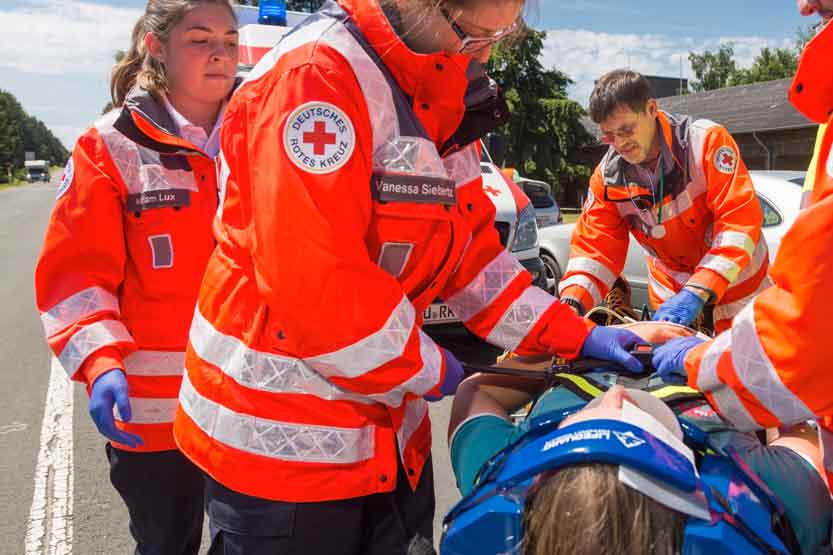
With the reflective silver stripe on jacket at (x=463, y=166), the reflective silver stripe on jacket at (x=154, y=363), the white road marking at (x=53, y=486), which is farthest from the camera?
the white road marking at (x=53, y=486)

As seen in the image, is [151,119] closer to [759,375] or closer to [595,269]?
[759,375]

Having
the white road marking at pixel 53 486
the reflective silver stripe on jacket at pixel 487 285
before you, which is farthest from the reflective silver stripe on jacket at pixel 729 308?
the white road marking at pixel 53 486

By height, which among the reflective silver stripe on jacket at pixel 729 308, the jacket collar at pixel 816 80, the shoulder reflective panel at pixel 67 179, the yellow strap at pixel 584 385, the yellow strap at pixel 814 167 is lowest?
the reflective silver stripe on jacket at pixel 729 308

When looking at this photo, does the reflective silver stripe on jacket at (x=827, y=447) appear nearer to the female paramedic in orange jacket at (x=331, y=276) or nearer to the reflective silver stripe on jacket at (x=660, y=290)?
the female paramedic in orange jacket at (x=331, y=276)

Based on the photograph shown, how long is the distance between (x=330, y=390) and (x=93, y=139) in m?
1.12

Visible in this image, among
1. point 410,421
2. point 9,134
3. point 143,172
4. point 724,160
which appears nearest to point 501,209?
point 724,160

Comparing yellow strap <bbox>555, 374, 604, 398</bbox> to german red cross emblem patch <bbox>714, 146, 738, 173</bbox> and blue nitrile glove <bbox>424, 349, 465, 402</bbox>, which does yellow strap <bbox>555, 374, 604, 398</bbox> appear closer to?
blue nitrile glove <bbox>424, 349, 465, 402</bbox>

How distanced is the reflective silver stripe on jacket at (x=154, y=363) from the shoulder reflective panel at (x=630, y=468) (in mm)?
994

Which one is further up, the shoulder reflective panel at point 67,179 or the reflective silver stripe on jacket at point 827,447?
the shoulder reflective panel at point 67,179

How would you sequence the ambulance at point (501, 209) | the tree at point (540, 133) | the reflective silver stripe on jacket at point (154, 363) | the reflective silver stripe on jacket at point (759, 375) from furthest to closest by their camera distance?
the tree at point (540, 133) < the ambulance at point (501, 209) < the reflective silver stripe on jacket at point (154, 363) < the reflective silver stripe on jacket at point (759, 375)

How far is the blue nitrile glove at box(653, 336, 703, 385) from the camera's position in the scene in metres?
1.84

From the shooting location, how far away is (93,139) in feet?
6.69

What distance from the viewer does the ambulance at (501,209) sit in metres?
5.96

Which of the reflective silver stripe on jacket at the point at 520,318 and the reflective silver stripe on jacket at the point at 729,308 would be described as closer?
the reflective silver stripe on jacket at the point at 520,318
